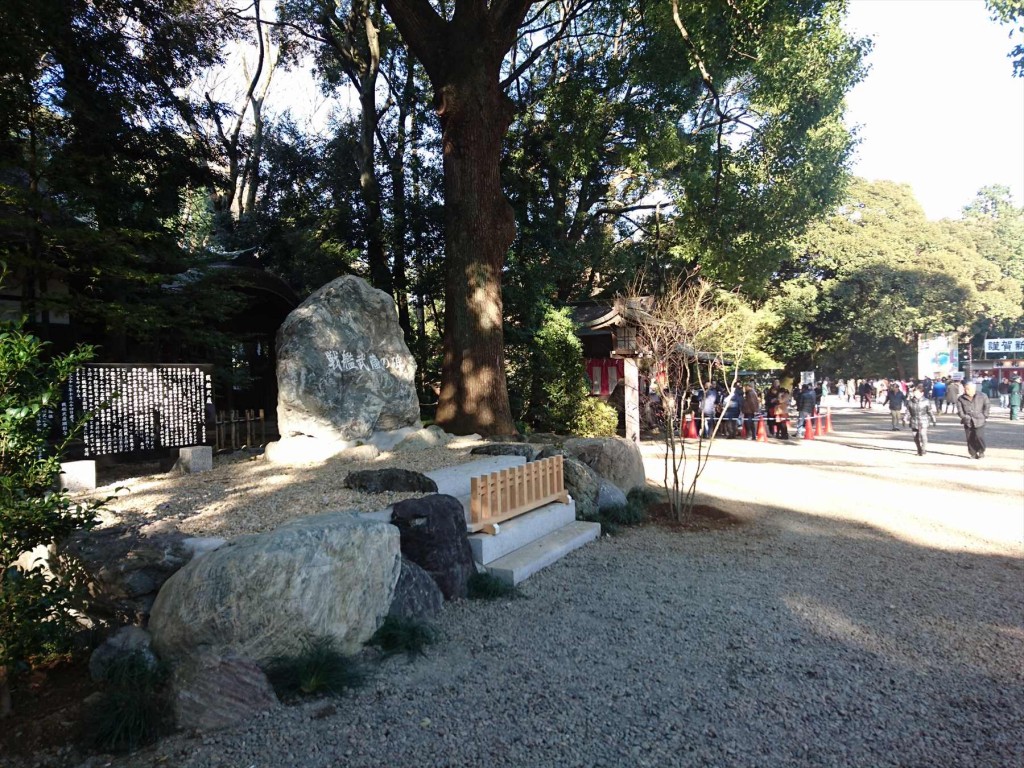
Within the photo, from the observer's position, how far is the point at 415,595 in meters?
4.45

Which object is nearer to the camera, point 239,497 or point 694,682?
point 694,682

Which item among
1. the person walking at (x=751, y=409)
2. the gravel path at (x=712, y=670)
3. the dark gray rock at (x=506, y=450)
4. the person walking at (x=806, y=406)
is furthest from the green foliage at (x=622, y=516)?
the person walking at (x=806, y=406)

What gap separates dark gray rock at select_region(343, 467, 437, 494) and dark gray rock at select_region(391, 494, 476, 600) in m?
0.73

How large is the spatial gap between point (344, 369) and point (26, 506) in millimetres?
5355

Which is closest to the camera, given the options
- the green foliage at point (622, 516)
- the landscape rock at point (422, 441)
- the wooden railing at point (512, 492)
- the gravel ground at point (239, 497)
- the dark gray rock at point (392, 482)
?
the gravel ground at point (239, 497)

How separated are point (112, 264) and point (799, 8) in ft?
35.7

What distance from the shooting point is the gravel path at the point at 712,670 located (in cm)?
290

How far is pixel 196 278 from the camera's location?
33.8ft

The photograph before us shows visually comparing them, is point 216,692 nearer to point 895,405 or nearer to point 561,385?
point 561,385

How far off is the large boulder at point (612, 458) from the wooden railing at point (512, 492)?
1.56 metres

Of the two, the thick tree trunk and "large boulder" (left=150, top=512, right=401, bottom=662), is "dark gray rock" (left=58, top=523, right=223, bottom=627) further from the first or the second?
the thick tree trunk

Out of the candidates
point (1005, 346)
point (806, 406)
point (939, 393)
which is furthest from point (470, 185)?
point (1005, 346)

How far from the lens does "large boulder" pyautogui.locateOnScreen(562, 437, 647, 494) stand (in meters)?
8.87

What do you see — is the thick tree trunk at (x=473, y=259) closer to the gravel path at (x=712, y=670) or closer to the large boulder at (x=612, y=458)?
the large boulder at (x=612, y=458)
